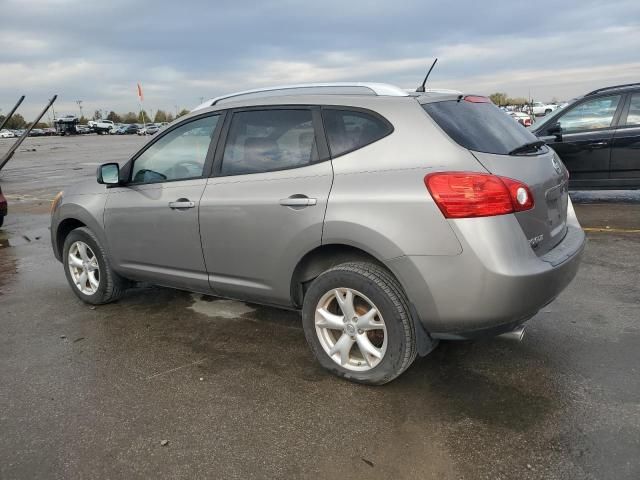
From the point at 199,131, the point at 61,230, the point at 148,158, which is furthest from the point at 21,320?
the point at 199,131

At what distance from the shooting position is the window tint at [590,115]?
8289 millimetres

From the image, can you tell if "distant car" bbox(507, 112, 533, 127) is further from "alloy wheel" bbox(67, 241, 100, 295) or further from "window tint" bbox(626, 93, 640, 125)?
"alloy wheel" bbox(67, 241, 100, 295)

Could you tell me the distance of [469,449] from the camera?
2.66 meters

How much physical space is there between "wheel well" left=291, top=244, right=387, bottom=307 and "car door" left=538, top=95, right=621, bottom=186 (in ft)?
21.2

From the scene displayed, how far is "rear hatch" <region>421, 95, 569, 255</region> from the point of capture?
3031mm

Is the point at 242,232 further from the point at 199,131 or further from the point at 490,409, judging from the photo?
the point at 490,409

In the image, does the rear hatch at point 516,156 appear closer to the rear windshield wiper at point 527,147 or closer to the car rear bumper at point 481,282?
the rear windshield wiper at point 527,147

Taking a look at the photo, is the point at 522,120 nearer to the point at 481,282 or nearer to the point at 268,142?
the point at 268,142

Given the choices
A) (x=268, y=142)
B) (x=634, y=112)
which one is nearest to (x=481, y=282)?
(x=268, y=142)

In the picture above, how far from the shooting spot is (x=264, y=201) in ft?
11.6

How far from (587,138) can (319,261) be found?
660 centimetres

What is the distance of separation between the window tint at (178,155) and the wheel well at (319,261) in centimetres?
111

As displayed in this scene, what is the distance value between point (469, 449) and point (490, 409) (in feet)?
1.33

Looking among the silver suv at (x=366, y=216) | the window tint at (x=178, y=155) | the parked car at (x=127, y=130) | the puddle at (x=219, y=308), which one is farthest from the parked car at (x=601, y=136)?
the parked car at (x=127, y=130)
